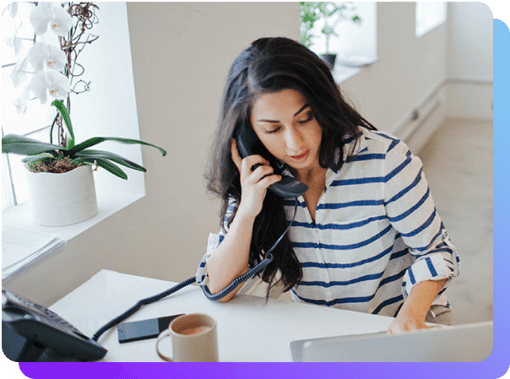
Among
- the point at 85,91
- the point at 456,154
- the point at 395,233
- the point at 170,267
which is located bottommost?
the point at 456,154

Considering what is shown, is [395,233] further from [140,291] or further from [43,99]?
[43,99]

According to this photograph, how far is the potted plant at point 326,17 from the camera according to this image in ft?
8.54

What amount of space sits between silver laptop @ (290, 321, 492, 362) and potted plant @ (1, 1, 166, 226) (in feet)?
2.32

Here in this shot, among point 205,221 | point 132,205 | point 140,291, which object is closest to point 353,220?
point 140,291

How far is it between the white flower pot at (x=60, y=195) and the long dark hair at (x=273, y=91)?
0.27 m

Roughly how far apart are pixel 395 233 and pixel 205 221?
68 centimetres

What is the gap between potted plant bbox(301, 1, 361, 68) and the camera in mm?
2602

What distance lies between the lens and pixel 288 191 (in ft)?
3.48

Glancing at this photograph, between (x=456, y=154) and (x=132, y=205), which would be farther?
(x=456, y=154)

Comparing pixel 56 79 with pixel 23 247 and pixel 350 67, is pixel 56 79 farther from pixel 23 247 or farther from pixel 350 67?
pixel 350 67

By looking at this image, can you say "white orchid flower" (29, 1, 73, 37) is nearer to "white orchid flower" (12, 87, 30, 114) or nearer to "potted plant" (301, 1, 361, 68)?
"white orchid flower" (12, 87, 30, 114)

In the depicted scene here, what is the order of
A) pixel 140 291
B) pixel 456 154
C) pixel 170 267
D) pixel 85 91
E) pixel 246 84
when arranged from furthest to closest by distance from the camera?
pixel 456 154, pixel 170 267, pixel 85 91, pixel 140 291, pixel 246 84

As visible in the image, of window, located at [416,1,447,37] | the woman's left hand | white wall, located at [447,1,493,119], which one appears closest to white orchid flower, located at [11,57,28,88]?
the woman's left hand

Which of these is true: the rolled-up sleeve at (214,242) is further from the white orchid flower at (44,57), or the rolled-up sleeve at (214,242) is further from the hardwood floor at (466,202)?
the hardwood floor at (466,202)
